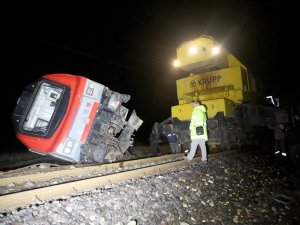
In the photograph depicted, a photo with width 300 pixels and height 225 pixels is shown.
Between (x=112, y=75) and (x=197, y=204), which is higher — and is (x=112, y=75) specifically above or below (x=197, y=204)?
above

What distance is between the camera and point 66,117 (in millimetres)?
6012

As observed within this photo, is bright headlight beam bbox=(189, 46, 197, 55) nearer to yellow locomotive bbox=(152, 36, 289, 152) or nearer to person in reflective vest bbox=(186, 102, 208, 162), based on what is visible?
yellow locomotive bbox=(152, 36, 289, 152)

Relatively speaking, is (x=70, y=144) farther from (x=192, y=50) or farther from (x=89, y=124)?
(x=192, y=50)

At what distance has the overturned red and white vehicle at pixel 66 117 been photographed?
595 cm

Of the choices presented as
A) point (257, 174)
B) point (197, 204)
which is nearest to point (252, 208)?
point (197, 204)

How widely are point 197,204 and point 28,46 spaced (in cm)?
2726

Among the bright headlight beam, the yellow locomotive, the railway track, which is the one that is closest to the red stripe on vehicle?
the railway track

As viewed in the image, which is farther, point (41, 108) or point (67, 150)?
point (41, 108)

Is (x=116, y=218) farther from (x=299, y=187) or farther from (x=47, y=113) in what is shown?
(x=299, y=187)

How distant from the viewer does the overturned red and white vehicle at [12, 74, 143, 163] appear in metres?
5.95

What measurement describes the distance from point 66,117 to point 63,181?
5.10 feet

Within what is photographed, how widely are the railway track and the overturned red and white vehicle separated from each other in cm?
71

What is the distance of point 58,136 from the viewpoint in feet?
19.4

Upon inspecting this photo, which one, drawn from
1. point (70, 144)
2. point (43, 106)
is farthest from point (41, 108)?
point (70, 144)
